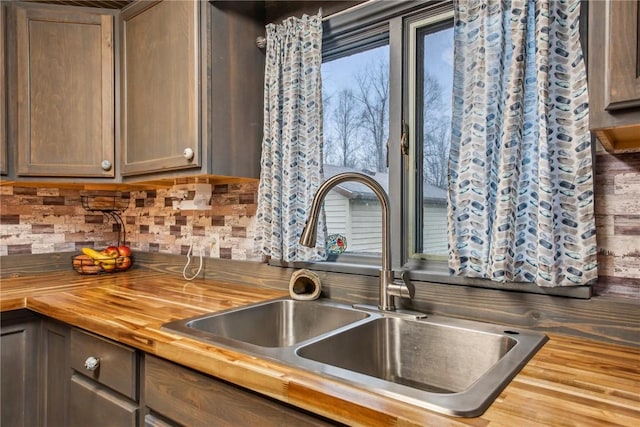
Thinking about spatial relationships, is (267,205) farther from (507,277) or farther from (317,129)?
(507,277)

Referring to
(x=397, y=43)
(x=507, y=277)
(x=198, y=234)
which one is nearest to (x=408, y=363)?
(x=507, y=277)

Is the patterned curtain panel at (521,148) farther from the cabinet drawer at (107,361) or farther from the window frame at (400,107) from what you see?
the cabinet drawer at (107,361)

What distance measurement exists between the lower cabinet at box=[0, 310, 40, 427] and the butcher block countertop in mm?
64

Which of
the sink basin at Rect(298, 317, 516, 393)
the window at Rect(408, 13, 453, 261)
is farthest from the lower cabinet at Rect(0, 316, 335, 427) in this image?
the window at Rect(408, 13, 453, 261)

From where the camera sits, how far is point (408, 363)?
1208 millimetres

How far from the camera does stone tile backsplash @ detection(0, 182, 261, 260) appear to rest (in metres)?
1.90

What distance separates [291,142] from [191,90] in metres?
0.42

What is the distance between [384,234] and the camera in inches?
51.1

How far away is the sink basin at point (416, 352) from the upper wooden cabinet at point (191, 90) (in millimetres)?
821

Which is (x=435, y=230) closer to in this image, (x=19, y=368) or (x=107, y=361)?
(x=107, y=361)

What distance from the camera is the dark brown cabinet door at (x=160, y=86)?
1583 mm

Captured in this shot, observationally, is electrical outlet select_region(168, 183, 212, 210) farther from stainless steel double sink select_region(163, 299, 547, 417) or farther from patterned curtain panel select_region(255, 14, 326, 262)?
stainless steel double sink select_region(163, 299, 547, 417)

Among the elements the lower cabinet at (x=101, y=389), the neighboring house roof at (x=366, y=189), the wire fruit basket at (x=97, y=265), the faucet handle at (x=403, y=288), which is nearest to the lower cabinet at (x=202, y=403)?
the lower cabinet at (x=101, y=389)

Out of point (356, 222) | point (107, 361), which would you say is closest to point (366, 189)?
point (356, 222)
